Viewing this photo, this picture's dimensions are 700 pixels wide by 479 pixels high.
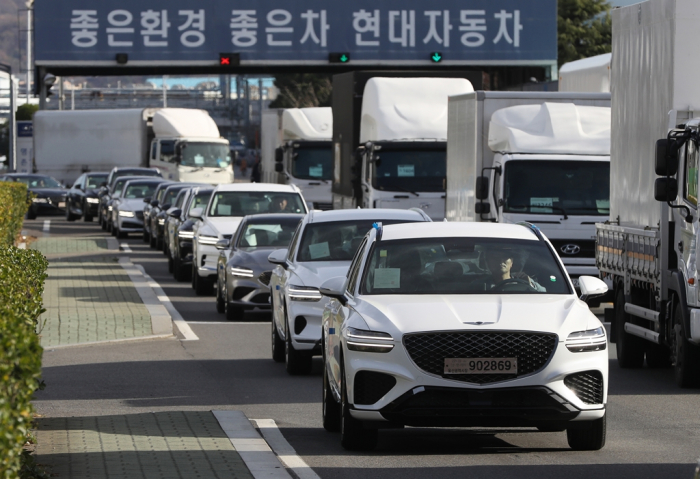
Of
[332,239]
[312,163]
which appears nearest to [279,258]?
[332,239]

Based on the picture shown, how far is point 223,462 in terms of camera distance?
8.77 metres

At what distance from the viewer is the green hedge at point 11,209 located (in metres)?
21.5

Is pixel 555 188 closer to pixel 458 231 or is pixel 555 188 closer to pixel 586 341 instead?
pixel 458 231

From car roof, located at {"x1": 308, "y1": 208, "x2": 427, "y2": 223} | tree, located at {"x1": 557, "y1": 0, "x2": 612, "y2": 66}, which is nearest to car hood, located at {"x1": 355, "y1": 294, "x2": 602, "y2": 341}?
car roof, located at {"x1": 308, "y1": 208, "x2": 427, "y2": 223}

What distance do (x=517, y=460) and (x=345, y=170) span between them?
20.3m

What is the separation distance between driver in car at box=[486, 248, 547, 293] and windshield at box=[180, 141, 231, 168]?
39.4 m

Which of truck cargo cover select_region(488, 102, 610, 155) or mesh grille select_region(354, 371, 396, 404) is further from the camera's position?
truck cargo cover select_region(488, 102, 610, 155)

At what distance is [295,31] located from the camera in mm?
47906

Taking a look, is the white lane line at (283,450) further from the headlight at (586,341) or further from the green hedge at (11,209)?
the green hedge at (11,209)

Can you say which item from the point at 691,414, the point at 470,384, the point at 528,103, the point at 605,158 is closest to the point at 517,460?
the point at 470,384

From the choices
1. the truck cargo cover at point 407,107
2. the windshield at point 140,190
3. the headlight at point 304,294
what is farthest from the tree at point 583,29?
the headlight at point 304,294

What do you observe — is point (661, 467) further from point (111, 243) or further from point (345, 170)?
point (111, 243)

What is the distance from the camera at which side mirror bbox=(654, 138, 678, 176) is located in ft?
41.1

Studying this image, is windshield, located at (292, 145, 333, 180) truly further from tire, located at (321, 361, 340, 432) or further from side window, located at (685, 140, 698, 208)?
tire, located at (321, 361, 340, 432)
